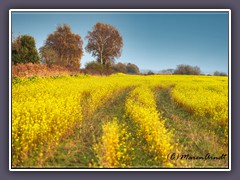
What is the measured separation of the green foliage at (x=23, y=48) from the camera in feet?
20.9

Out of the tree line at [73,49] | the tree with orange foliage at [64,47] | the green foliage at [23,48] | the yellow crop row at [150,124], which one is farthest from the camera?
the tree with orange foliage at [64,47]

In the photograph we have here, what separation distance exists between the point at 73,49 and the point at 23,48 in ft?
3.62

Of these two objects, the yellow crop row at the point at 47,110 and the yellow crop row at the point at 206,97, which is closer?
the yellow crop row at the point at 47,110

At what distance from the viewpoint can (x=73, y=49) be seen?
6.92m

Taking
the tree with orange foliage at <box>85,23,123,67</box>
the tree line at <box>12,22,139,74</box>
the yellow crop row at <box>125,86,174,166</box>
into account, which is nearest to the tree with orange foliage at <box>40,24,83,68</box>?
the tree line at <box>12,22,139,74</box>

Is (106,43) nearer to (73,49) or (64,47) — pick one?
(73,49)

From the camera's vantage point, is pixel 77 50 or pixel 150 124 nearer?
pixel 150 124

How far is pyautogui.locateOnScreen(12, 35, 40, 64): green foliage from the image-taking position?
636 centimetres

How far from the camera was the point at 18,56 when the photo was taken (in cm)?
648

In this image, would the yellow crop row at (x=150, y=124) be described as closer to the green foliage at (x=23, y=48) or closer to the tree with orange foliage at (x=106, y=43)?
the tree with orange foliage at (x=106, y=43)

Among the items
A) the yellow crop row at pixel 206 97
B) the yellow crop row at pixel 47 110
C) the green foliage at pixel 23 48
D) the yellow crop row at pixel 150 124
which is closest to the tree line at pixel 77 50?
the green foliage at pixel 23 48

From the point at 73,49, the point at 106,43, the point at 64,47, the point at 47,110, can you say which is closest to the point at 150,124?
the point at 47,110
